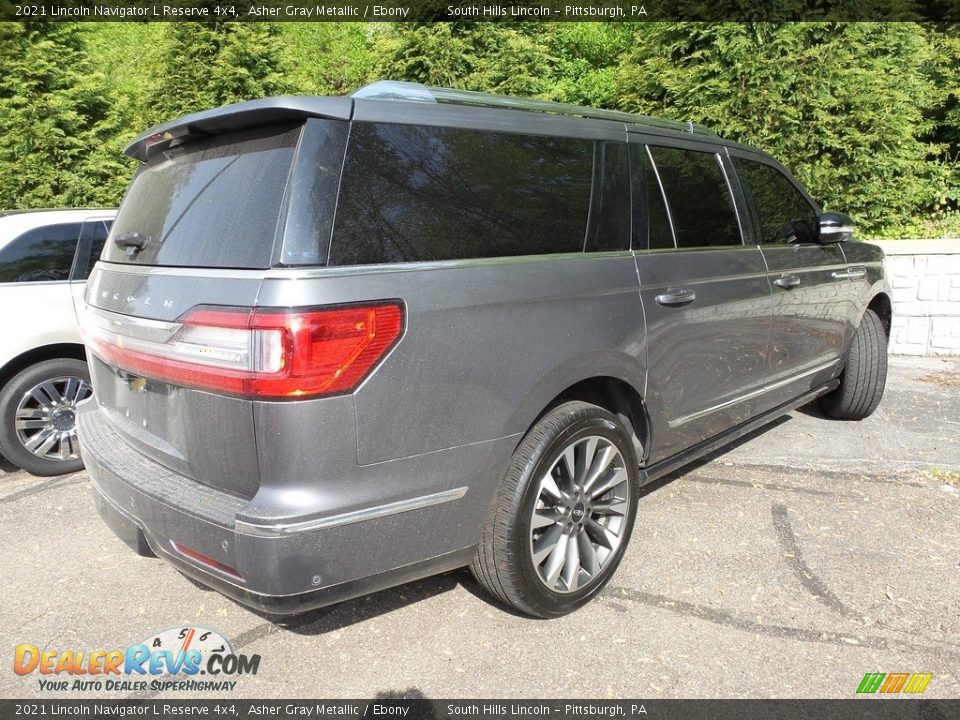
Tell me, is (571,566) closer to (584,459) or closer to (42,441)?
(584,459)

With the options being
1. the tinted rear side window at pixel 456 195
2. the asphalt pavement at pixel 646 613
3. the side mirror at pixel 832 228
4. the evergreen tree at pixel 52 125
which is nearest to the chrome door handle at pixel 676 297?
the tinted rear side window at pixel 456 195

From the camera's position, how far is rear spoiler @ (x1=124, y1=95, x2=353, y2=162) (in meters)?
2.09

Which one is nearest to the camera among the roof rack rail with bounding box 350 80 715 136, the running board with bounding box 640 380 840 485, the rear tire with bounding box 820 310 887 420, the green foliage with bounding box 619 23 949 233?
the roof rack rail with bounding box 350 80 715 136

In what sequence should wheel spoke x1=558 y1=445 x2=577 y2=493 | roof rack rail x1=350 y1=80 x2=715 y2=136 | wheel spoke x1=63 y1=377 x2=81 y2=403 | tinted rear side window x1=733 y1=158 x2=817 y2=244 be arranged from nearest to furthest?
roof rack rail x1=350 y1=80 x2=715 y2=136, wheel spoke x1=558 y1=445 x2=577 y2=493, tinted rear side window x1=733 y1=158 x2=817 y2=244, wheel spoke x1=63 y1=377 x2=81 y2=403

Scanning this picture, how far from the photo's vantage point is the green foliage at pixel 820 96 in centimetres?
699

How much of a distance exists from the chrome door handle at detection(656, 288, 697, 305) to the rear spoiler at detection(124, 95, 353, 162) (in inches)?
61.1

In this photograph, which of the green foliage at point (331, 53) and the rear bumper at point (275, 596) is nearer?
the rear bumper at point (275, 596)

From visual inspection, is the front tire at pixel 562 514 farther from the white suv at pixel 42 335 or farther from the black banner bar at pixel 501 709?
the white suv at pixel 42 335

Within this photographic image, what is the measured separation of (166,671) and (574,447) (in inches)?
67.3

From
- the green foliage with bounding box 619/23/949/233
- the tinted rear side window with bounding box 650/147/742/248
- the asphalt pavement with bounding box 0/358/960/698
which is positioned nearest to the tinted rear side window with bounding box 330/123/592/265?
the tinted rear side window with bounding box 650/147/742/248

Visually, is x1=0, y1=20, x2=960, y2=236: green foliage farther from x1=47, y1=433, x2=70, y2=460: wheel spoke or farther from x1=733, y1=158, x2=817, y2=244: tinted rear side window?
x1=47, y1=433, x2=70, y2=460: wheel spoke

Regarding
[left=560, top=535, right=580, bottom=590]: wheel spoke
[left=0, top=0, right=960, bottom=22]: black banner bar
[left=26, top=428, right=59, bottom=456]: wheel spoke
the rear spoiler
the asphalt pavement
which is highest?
[left=0, top=0, right=960, bottom=22]: black banner bar

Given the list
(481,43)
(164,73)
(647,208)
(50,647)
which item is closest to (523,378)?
(647,208)

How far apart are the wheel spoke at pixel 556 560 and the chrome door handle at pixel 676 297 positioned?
1.09 m
